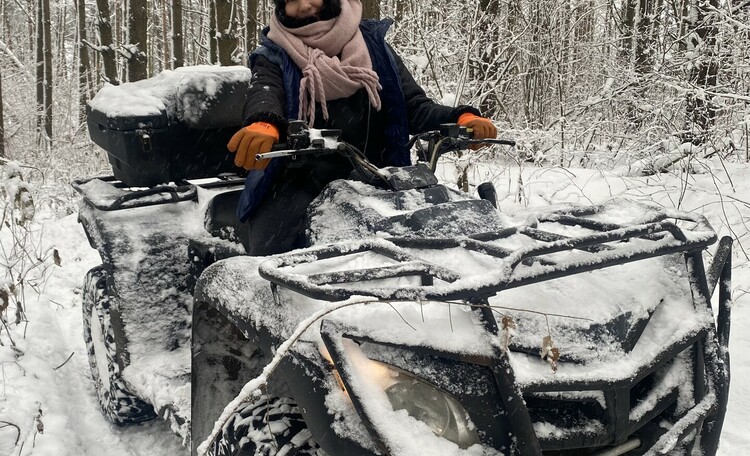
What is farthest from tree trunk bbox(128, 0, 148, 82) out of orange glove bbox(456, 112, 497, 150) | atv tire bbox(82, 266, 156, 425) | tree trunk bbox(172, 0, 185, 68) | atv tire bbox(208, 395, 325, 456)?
atv tire bbox(208, 395, 325, 456)

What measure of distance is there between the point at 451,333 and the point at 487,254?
40 centimetres

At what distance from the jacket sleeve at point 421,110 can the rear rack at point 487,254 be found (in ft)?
3.38

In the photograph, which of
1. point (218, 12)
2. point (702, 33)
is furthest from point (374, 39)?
point (218, 12)

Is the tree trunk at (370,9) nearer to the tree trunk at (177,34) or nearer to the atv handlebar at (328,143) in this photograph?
the atv handlebar at (328,143)

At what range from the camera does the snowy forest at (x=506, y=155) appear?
10.6ft

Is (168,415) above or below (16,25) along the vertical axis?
below

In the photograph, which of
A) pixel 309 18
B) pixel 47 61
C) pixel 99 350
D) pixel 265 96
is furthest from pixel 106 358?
pixel 47 61

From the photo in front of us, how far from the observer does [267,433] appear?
70.4 inches

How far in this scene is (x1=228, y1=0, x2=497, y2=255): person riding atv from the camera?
8.93ft

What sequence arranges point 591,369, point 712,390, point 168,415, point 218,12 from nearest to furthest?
1. point 591,369
2. point 712,390
3. point 168,415
4. point 218,12

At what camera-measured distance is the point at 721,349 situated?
2000 mm

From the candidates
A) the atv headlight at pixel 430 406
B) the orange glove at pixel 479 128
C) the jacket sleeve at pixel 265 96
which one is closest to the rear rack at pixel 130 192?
the jacket sleeve at pixel 265 96

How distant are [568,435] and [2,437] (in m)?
2.28

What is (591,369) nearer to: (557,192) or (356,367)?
(356,367)
